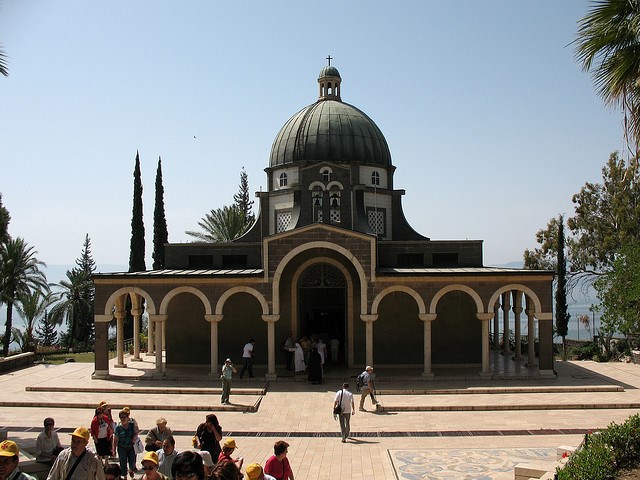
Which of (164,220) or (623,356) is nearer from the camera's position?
(623,356)

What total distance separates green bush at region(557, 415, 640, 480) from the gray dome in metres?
23.5

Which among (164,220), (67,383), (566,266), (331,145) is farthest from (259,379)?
(566,266)

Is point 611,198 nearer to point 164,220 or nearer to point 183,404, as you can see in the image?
point 164,220

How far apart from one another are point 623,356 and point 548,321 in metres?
8.62

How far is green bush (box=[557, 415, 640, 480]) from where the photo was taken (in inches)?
444

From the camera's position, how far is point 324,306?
34188 mm

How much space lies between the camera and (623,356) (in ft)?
110

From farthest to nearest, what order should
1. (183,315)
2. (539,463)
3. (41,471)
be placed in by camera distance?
(183,315) < (539,463) < (41,471)

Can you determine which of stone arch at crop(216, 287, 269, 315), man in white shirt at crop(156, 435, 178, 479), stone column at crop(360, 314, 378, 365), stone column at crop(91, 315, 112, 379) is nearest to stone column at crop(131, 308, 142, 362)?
stone column at crop(91, 315, 112, 379)

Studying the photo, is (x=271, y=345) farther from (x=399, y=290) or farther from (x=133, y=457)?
(x=133, y=457)

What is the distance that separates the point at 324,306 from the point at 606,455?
22.6 m

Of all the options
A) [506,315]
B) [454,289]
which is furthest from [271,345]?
[506,315]

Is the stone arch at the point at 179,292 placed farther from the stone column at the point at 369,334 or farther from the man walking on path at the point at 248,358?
the stone column at the point at 369,334

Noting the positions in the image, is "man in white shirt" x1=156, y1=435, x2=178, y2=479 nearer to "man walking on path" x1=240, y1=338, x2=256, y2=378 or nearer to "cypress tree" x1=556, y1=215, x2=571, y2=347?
"man walking on path" x1=240, y1=338, x2=256, y2=378
